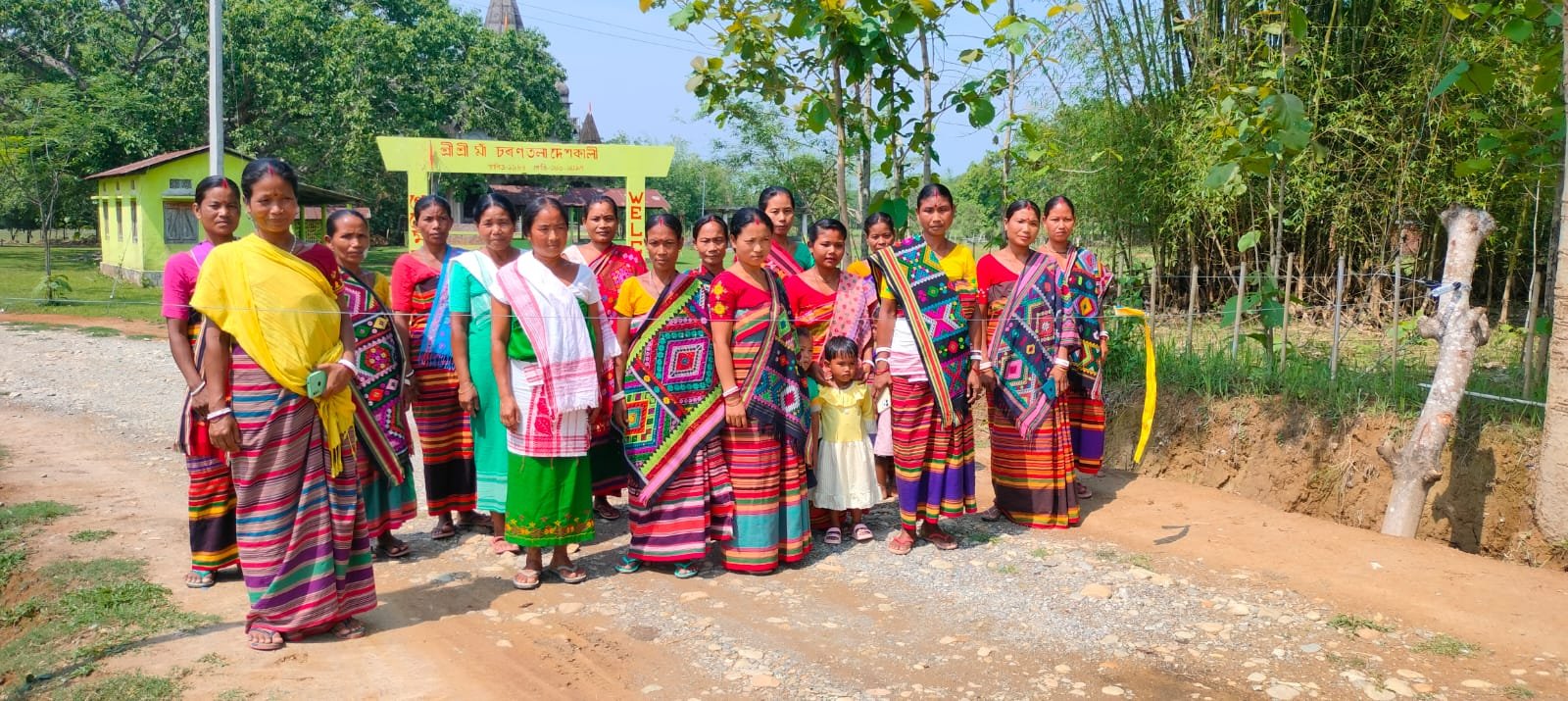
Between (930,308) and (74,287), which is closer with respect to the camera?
(930,308)

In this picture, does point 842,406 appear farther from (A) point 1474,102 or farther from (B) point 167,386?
(B) point 167,386

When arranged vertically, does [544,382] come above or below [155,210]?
below

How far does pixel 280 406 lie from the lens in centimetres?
334

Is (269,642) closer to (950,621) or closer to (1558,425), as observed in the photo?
(950,621)

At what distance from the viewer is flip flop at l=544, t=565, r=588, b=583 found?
4.19 meters

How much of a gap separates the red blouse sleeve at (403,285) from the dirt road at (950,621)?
1.07 m

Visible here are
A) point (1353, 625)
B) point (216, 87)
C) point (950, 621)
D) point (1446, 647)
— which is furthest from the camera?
point (216, 87)

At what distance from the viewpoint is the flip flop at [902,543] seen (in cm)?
467

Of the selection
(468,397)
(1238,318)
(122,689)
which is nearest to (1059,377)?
(1238,318)

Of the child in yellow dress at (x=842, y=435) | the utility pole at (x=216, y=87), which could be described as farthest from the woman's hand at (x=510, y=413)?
the utility pole at (x=216, y=87)

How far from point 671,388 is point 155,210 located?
61.6 ft

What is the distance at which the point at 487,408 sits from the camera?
454cm

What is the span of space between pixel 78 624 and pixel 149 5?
2618 cm

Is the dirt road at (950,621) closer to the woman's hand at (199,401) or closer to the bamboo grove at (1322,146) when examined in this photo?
the woman's hand at (199,401)
